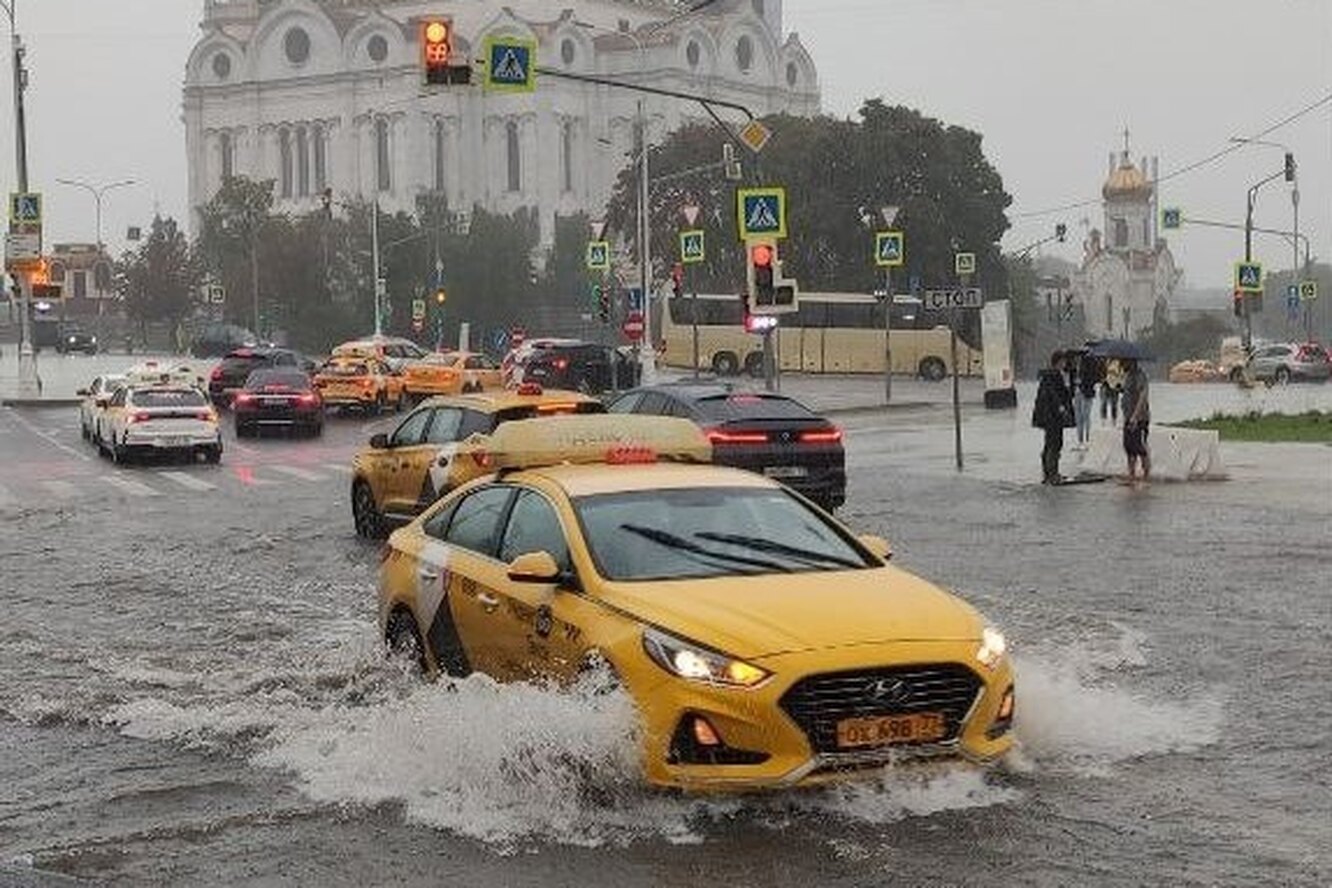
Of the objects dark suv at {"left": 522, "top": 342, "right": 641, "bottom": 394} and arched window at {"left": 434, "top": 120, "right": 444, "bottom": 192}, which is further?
arched window at {"left": 434, "top": 120, "right": 444, "bottom": 192}

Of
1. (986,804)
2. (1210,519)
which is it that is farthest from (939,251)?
(986,804)

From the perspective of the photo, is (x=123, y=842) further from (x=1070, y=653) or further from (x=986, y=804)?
(x=1070, y=653)

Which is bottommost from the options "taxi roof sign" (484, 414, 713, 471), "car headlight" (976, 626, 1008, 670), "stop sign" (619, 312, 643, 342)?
"car headlight" (976, 626, 1008, 670)

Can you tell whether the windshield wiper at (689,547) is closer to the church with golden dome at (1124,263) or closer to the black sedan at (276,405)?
the black sedan at (276,405)

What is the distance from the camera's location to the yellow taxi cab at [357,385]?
46.6m

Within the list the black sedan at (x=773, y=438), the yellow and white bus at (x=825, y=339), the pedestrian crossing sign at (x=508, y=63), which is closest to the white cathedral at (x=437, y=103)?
the yellow and white bus at (x=825, y=339)

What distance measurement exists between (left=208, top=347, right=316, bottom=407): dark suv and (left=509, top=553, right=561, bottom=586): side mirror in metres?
41.7

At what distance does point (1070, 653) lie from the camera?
474 inches

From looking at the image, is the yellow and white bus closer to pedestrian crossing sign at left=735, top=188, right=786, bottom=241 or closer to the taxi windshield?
pedestrian crossing sign at left=735, top=188, right=786, bottom=241

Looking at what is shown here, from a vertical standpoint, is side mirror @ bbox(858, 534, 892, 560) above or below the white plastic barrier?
above

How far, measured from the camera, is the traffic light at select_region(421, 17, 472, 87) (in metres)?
25.9

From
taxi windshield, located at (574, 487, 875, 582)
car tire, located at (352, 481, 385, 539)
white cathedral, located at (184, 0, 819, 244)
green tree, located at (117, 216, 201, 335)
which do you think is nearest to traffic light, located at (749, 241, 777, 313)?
car tire, located at (352, 481, 385, 539)

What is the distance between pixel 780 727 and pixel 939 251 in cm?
7985

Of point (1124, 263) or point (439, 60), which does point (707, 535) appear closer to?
point (439, 60)
